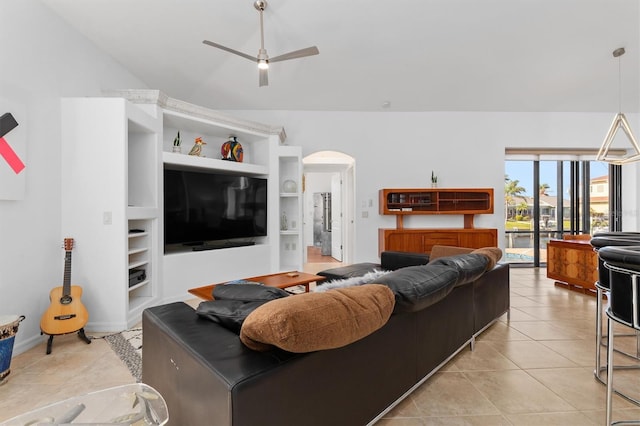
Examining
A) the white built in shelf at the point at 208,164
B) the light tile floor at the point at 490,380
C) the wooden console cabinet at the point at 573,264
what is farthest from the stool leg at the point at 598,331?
the white built in shelf at the point at 208,164

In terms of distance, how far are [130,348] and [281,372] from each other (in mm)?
2151

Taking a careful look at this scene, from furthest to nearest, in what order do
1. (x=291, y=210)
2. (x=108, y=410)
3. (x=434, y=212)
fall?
(x=434, y=212), (x=291, y=210), (x=108, y=410)

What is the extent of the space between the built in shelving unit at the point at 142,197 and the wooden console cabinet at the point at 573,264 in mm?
3844

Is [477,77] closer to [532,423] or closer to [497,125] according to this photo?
[497,125]

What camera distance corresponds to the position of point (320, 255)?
837 cm

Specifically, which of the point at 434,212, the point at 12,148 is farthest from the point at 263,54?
the point at 434,212

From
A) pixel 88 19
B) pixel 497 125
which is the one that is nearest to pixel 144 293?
pixel 88 19

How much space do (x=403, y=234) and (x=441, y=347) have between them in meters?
3.52

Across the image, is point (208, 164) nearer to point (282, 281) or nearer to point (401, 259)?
point (282, 281)

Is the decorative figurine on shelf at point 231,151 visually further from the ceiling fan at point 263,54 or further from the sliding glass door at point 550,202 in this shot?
the sliding glass door at point 550,202

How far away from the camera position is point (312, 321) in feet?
3.58

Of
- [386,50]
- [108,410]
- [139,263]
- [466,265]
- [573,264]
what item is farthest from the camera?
[573,264]

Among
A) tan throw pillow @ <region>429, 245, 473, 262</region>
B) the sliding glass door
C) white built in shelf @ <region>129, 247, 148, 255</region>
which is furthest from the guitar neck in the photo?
the sliding glass door

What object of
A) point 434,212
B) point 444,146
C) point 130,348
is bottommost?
point 130,348
